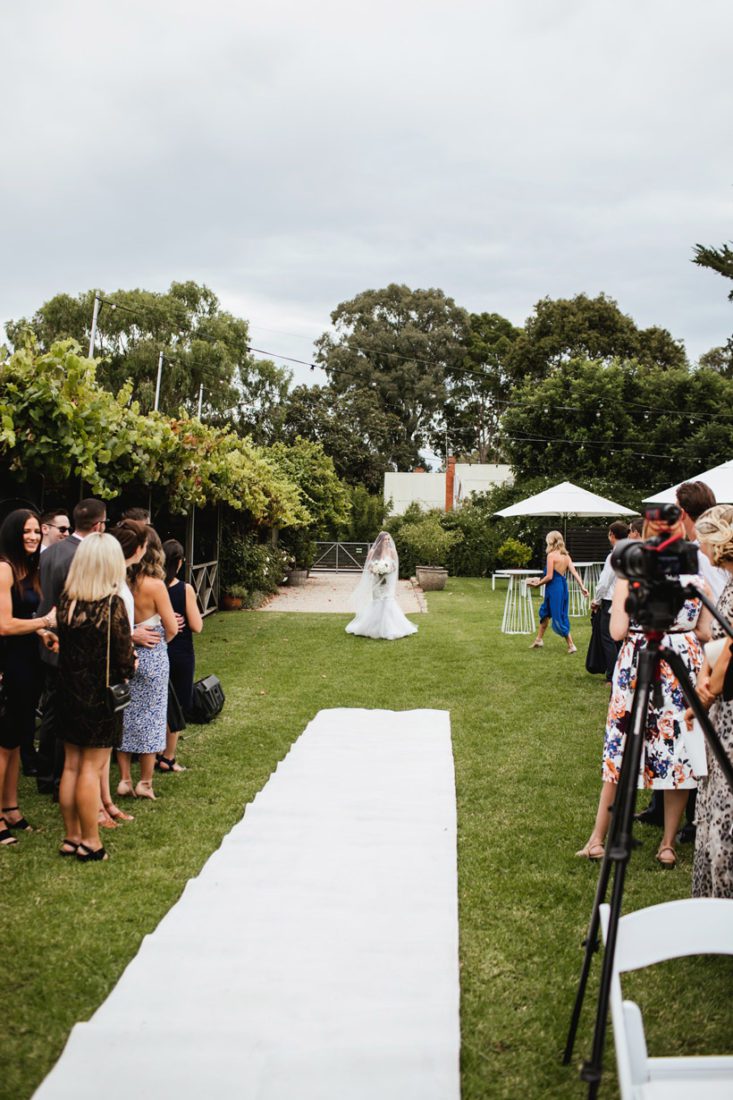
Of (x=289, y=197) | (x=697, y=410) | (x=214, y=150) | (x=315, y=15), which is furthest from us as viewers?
(x=697, y=410)

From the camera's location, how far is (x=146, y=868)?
4453 millimetres

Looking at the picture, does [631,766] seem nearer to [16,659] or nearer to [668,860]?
[668,860]

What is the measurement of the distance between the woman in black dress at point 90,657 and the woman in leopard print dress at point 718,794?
2892mm

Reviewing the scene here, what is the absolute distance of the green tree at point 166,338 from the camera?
38.4 m

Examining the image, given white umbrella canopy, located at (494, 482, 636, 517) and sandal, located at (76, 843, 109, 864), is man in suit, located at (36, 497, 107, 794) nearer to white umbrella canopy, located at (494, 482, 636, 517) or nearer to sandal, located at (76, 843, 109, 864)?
sandal, located at (76, 843, 109, 864)

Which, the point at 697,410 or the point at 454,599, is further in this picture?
the point at 697,410

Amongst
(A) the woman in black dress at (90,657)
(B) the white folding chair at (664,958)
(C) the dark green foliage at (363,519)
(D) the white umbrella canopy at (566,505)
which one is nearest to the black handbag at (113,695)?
(A) the woman in black dress at (90,657)

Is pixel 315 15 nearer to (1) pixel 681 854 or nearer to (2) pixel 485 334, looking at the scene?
(1) pixel 681 854

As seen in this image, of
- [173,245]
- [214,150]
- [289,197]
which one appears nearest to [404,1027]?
[214,150]

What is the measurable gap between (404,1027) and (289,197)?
20643 mm

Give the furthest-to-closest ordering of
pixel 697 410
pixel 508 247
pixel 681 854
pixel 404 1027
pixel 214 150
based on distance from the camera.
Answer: pixel 508 247 → pixel 697 410 → pixel 214 150 → pixel 681 854 → pixel 404 1027

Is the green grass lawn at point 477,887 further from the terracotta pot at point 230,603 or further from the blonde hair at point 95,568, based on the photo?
the terracotta pot at point 230,603

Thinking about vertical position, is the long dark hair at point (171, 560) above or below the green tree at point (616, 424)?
below

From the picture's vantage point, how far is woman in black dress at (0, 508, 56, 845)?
15.5 feet
